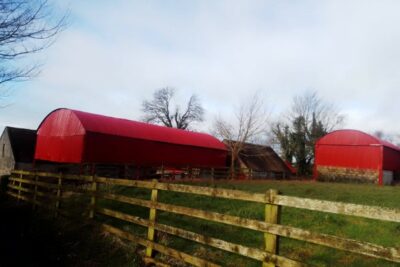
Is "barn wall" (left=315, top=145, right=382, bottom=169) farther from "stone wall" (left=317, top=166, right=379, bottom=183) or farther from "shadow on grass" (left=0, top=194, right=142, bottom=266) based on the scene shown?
"shadow on grass" (left=0, top=194, right=142, bottom=266)

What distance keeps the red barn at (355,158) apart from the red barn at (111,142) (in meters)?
11.3

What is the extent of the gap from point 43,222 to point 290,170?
40043mm

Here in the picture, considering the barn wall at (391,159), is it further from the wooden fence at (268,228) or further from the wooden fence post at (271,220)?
the wooden fence post at (271,220)

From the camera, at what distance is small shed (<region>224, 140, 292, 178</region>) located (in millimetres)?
39375

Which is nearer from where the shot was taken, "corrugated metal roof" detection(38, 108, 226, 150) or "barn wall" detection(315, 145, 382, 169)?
"corrugated metal roof" detection(38, 108, 226, 150)

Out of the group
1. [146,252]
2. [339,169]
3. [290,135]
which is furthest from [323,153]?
[146,252]

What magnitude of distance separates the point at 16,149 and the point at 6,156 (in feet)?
7.20

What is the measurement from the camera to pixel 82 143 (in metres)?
25.0

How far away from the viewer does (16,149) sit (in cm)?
3747

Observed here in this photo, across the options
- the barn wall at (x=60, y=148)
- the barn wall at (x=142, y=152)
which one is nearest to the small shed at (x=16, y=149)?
the barn wall at (x=60, y=148)

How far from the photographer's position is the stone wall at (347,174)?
3375 cm

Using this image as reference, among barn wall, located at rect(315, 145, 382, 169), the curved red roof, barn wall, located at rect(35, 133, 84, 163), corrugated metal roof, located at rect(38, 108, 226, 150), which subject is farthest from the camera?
the curved red roof

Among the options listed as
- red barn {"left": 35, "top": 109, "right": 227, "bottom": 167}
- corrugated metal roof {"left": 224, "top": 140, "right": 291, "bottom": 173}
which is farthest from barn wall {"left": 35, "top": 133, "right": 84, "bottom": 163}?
corrugated metal roof {"left": 224, "top": 140, "right": 291, "bottom": 173}

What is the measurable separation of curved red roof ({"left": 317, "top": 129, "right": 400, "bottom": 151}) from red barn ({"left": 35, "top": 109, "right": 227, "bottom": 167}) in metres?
11.8
